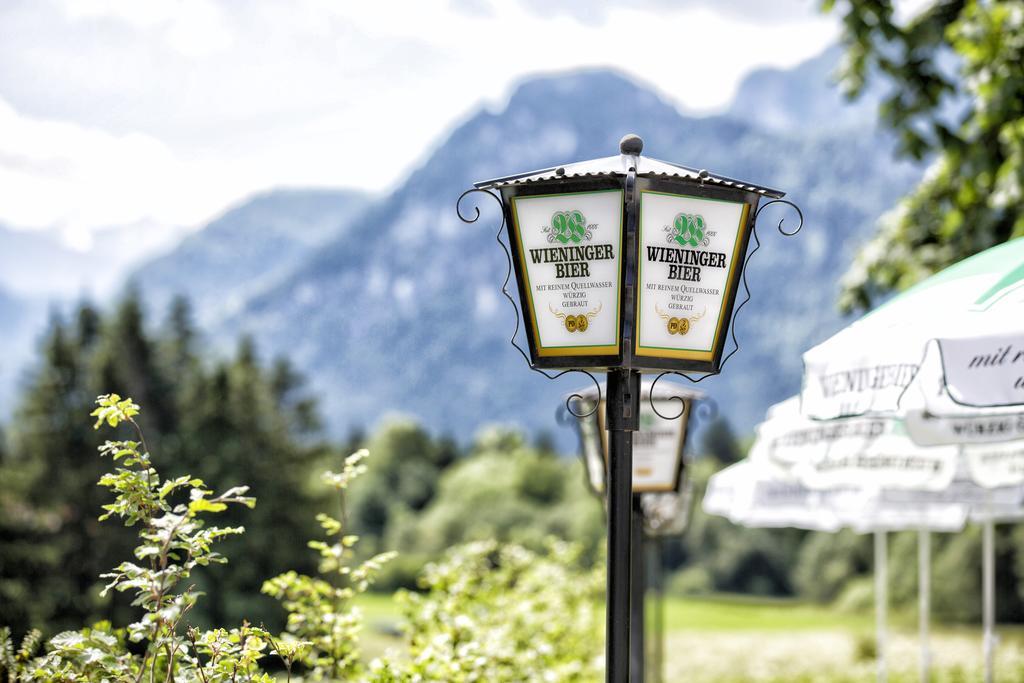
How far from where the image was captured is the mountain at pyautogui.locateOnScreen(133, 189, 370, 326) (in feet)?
508

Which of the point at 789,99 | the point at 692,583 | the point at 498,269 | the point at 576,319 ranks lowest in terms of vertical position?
the point at 692,583

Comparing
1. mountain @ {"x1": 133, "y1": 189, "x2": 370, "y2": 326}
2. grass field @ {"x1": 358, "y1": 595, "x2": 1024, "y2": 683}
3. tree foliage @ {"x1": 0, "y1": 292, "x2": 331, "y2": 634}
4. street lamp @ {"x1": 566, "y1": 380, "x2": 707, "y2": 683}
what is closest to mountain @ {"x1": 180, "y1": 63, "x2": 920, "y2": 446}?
mountain @ {"x1": 133, "y1": 189, "x2": 370, "y2": 326}

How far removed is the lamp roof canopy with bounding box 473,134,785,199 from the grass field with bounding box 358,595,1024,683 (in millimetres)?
1774

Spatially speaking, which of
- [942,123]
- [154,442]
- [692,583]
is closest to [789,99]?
[692,583]

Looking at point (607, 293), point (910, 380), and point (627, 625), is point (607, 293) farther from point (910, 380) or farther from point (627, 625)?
point (910, 380)

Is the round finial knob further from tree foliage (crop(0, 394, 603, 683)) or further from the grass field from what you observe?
the grass field

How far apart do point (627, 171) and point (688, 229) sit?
8.1 inches

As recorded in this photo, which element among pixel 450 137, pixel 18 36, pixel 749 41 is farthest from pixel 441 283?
pixel 18 36

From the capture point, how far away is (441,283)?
140m

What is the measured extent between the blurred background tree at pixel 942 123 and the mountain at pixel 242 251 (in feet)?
460

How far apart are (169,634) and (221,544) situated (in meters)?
21.5

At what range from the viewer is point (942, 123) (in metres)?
6.89

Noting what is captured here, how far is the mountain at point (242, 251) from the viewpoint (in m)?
155

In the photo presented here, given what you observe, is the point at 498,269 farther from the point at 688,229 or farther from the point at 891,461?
the point at 688,229
